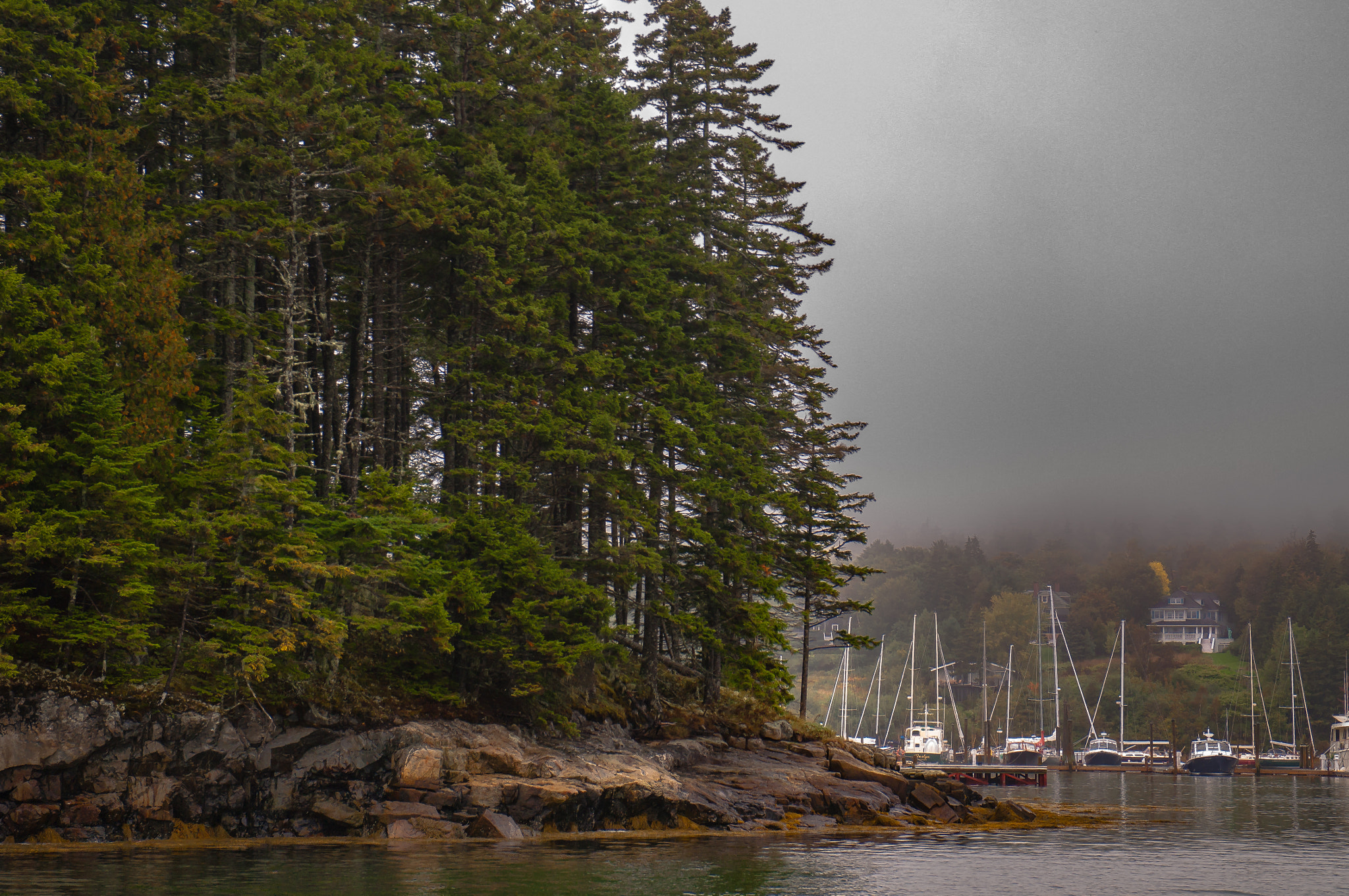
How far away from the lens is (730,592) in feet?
131

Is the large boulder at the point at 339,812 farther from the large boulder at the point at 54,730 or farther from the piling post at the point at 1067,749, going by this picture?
the piling post at the point at 1067,749

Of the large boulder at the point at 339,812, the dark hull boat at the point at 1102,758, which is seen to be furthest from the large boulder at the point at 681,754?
the dark hull boat at the point at 1102,758

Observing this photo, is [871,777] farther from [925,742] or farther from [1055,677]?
[925,742]

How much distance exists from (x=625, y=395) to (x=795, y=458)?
15142mm

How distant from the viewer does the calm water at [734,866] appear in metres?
18.9

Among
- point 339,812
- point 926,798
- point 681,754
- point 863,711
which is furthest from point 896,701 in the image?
point 339,812

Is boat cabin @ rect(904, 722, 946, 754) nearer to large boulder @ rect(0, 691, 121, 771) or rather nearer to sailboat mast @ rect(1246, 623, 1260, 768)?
sailboat mast @ rect(1246, 623, 1260, 768)

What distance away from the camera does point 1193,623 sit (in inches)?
7712

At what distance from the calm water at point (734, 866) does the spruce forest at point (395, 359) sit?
5.07 meters

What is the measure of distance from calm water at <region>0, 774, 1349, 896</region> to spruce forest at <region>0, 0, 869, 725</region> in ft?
16.6

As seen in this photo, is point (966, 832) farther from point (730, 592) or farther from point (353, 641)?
point (353, 641)

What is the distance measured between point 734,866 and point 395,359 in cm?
2000

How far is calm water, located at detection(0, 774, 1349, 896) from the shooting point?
1892cm

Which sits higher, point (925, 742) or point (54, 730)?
point (54, 730)
